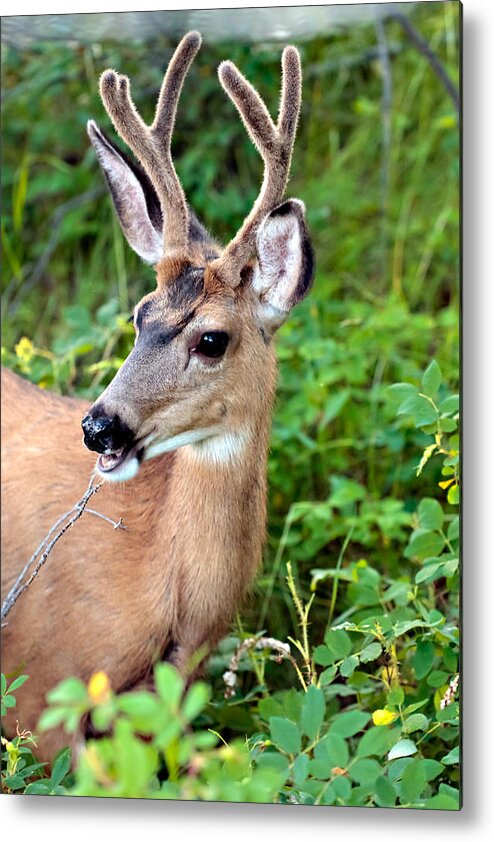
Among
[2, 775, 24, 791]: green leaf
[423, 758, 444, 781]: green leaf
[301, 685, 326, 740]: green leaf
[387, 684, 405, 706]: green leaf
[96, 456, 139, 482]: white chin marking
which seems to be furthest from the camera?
[2, 775, 24, 791]: green leaf

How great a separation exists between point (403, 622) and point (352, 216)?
1970 mm

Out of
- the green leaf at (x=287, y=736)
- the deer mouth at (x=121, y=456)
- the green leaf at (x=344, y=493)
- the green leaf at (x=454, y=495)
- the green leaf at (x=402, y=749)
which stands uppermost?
the deer mouth at (x=121, y=456)

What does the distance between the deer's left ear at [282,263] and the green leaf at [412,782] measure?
2.88 ft

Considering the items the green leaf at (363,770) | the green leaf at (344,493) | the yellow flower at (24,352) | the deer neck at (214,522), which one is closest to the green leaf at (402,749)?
the green leaf at (363,770)

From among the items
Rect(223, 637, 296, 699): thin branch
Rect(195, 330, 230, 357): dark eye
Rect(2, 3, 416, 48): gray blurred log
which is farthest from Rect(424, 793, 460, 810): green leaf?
Rect(2, 3, 416, 48): gray blurred log

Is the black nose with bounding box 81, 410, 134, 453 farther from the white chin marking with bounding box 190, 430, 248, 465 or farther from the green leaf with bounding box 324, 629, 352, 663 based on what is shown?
the green leaf with bounding box 324, 629, 352, 663

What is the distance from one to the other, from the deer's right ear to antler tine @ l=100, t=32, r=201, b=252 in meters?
0.11

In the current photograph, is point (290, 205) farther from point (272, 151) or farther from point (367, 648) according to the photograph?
point (367, 648)

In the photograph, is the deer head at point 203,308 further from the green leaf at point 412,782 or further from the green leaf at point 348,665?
the green leaf at point 412,782

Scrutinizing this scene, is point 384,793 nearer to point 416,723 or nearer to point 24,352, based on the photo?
point 416,723

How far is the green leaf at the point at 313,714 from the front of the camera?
2.45 meters

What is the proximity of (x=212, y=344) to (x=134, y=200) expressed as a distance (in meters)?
0.43

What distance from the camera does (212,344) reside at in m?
2.60

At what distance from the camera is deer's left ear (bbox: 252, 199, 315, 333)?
8.34 feet
